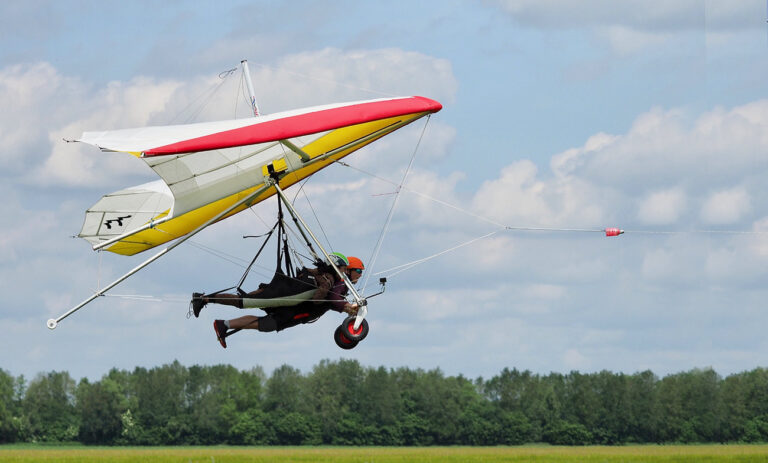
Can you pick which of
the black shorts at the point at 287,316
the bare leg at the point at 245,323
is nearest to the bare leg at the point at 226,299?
the bare leg at the point at 245,323

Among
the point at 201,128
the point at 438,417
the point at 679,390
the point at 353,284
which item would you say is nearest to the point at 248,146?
the point at 201,128

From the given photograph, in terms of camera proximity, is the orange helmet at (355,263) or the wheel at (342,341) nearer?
the wheel at (342,341)

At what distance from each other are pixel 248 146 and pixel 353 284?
11.8 ft

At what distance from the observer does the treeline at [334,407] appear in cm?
10200

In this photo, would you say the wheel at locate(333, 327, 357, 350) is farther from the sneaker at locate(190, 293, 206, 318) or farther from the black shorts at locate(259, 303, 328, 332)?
the sneaker at locate(190, 293, 206, 318)

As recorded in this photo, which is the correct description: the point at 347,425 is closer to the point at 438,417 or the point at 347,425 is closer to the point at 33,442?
the point at 438,417

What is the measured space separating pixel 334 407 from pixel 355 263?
88.1 metres

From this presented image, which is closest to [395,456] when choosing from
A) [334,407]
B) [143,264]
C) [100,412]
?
[143,264]

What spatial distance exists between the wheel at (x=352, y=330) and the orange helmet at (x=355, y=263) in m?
1.09

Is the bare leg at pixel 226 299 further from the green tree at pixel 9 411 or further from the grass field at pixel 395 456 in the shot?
the green tree at pixel 9 411

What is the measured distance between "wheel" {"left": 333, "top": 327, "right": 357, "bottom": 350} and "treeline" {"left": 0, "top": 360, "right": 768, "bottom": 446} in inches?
3251

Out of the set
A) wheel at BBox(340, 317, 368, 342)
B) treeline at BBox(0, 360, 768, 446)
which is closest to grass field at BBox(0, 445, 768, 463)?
wheel at BBox(340, 317, 368, 342)

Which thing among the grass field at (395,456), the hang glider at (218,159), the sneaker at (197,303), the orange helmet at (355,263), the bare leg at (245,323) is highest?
the hang glider at (218,159)

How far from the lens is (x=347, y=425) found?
105 m
